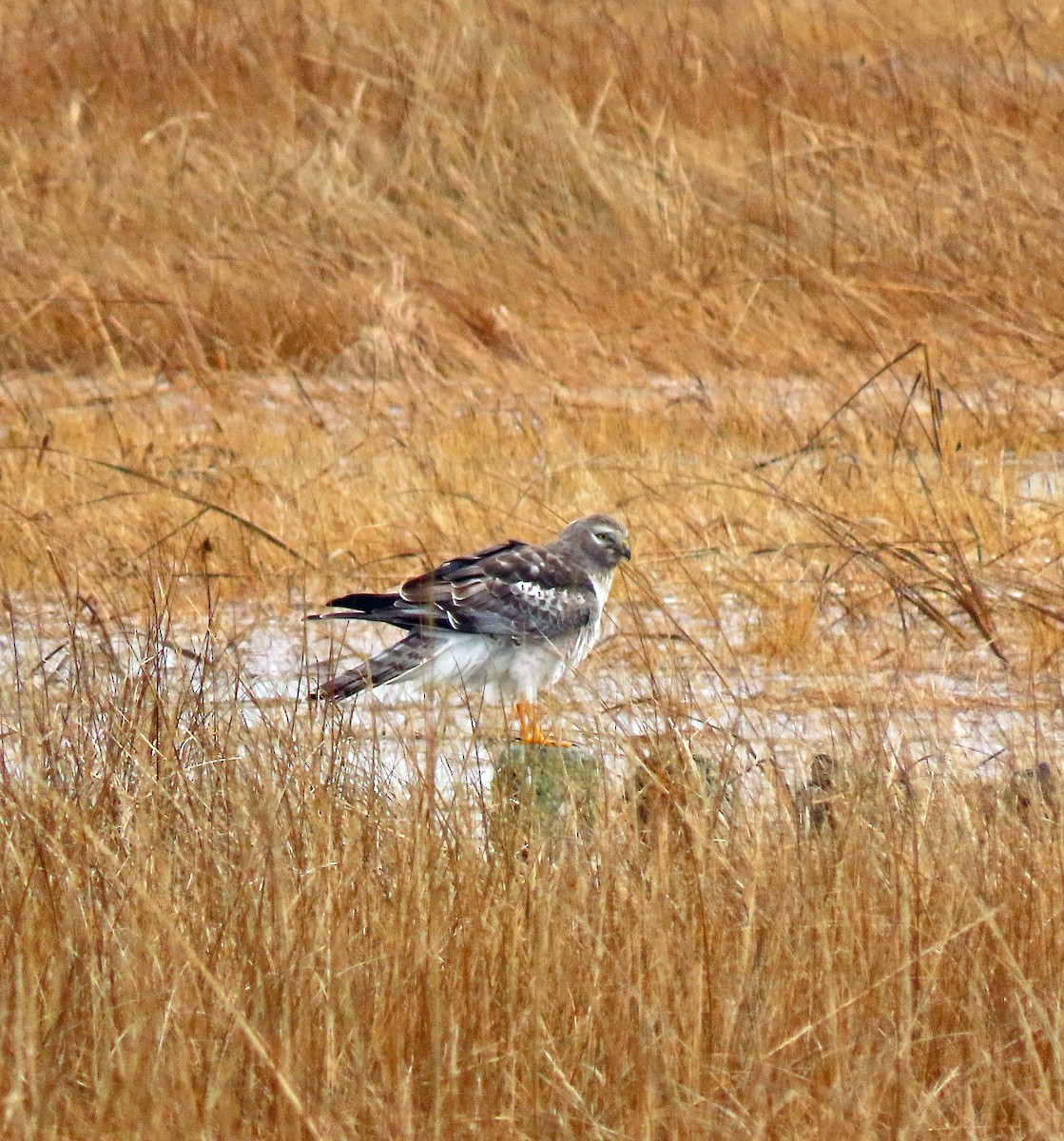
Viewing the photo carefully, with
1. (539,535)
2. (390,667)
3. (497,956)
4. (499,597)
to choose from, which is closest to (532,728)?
(390,667)

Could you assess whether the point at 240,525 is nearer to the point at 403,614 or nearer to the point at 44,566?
the point at 44,566

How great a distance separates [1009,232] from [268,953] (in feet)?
26.4

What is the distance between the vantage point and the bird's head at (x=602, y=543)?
5.17m

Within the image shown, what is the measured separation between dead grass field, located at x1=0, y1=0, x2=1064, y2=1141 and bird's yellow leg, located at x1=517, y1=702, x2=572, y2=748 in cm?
15

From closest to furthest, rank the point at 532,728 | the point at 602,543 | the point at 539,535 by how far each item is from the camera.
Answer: the point at 532,728
the point at 602,543
the point at 539,535

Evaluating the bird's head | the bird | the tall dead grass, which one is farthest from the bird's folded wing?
the tall dead grass

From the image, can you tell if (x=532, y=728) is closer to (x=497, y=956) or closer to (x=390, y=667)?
(x=390, y=667)

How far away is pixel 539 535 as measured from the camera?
20.7ft

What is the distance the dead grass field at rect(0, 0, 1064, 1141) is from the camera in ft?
8.45

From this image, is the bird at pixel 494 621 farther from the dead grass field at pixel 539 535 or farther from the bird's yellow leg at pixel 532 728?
the dead grass field at pixel 539 535

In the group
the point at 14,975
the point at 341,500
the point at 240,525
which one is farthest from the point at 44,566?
the point at 14,975

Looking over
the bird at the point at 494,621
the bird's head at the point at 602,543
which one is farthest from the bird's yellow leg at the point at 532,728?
the bird's head at the point at 602,543

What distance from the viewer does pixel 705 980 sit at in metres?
2.70

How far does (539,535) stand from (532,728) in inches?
77.9
